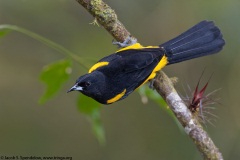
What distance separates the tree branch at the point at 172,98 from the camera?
2416 millimetres

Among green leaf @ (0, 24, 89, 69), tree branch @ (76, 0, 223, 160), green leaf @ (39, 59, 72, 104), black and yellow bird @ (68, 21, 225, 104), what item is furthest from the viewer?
black and yellow bird @ (68, 21, 225, 104)

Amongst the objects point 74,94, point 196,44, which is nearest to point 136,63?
point 196,44

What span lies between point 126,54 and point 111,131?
2.79 meters

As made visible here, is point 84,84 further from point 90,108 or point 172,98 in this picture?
point 172,98

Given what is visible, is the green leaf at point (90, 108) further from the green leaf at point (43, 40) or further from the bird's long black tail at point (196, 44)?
the bird's long black tail at point (196, 44)

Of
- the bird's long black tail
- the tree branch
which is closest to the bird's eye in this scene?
the tree branch

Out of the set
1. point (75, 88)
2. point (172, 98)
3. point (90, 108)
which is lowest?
point (172, 98)

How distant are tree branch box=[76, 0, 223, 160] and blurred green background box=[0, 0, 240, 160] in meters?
2.01

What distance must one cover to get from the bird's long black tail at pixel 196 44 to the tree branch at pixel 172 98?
542 millimetres

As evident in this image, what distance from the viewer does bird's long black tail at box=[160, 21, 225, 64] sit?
3.55m

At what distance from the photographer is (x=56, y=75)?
2.86 m

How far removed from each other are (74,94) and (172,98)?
11.0 ft

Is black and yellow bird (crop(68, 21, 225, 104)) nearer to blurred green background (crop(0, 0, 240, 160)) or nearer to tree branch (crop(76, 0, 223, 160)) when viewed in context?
tree branch (crop(76, 0, 223, 160))

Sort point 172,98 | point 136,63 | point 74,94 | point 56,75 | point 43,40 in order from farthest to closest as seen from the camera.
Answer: point 74,94, point 136,63, point 56,75, point 172,98, point 43,40
